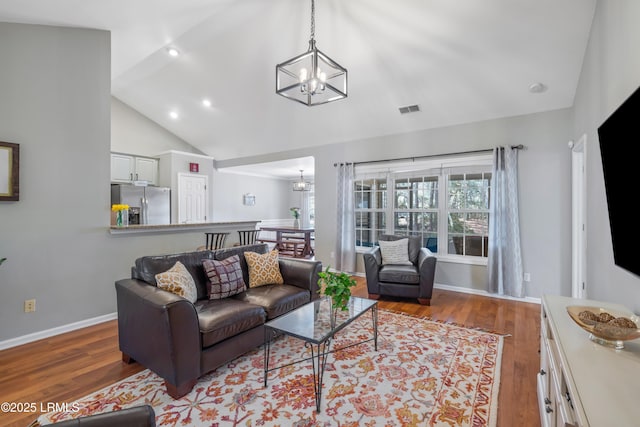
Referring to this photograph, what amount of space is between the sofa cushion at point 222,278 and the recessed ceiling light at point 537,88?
4.00 m

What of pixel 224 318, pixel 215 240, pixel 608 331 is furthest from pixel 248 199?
pixel 608 331

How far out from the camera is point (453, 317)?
346 centimetres

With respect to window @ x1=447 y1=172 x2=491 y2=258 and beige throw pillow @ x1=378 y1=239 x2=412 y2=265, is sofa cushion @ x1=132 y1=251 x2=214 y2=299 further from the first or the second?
window @ x1=447 y1=172 x2=491 y2=258

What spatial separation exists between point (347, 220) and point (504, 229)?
246 centimetres

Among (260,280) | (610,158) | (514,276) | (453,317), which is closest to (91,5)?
(260,280)

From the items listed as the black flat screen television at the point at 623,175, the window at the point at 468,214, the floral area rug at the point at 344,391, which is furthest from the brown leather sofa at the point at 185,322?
the window at the point at 468,214

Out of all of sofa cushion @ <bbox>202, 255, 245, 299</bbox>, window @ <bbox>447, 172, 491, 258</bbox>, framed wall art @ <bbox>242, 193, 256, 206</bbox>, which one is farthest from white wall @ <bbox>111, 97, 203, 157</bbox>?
window @ <bbox>447, 172, 491, 258</bbox>

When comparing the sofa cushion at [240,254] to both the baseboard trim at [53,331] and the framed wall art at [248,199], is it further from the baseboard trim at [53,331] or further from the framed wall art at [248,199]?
the framed wall art at [248,199]

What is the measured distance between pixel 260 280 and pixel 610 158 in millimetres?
2931

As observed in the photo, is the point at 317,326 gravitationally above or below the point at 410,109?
below

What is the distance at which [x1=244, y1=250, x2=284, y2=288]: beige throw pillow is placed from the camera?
3145mm

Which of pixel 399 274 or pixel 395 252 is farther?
pixel 395 252

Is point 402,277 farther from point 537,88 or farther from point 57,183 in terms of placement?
point 57,183

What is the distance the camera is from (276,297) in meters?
2.77
